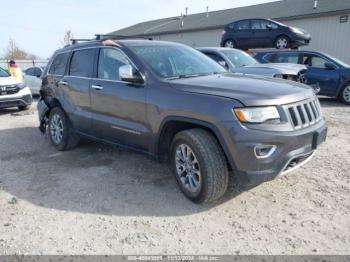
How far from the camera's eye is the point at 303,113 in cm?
356

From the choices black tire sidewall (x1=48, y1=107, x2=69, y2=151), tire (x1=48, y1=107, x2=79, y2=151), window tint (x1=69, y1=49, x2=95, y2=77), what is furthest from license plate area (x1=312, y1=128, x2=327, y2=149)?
black tire sidewall (x1=48, y1=107, x2=69, y2=151)

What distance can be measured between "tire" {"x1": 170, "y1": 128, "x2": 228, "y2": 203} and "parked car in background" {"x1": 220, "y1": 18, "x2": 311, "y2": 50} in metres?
11.4

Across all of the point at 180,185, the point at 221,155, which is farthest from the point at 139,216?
the point at 221,155

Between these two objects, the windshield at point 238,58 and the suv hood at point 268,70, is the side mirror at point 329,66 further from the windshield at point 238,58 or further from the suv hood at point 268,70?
the windshield at point 238,58

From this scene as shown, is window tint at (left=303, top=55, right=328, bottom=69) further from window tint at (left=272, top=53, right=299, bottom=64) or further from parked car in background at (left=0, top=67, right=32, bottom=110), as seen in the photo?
parked car in background at (left=0, top=67, right=32, bottom=110)

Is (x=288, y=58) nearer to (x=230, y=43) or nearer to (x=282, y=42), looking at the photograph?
(x=282, y=42)

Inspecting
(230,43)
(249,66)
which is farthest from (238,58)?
(230,43)

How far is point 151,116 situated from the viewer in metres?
4.02

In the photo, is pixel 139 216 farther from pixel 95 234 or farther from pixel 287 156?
pixel 287 156

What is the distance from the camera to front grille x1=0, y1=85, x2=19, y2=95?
965 centimetres

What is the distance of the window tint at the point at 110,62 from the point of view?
456cm

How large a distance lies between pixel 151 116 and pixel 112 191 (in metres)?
1.04

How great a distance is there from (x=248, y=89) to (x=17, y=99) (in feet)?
27.2

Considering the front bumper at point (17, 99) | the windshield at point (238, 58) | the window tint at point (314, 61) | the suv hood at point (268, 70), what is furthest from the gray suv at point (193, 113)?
the window tint at point (314, 61)
